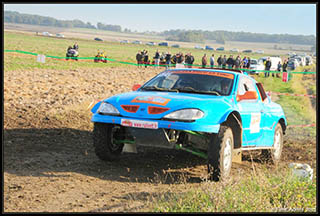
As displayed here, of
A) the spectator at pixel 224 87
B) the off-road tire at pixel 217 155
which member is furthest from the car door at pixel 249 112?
the off-road tire at pixel 217 155

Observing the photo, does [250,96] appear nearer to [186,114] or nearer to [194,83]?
[194,83]

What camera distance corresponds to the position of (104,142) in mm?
7754

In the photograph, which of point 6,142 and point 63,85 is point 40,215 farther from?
point 63,85

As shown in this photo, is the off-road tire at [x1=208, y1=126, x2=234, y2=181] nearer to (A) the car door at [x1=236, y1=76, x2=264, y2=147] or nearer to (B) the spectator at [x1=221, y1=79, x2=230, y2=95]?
(A) the car door at [x1=236, y1=76, x2=264, y2=147]

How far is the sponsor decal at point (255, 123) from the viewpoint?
840cm

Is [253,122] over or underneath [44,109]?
over

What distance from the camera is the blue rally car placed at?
276 inches

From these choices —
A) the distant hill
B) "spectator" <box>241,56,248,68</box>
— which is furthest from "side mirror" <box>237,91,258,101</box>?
the distant hill

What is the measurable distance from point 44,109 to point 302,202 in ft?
28.5

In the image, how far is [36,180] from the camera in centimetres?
691

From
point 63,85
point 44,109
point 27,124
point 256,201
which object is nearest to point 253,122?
point 256,201

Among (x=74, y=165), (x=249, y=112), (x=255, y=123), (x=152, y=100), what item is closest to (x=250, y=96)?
(x=249, y=112)

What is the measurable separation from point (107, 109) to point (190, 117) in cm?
139

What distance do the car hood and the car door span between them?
1.43 ft
